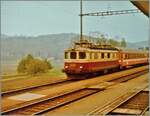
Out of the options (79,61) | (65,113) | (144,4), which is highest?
(144,4)

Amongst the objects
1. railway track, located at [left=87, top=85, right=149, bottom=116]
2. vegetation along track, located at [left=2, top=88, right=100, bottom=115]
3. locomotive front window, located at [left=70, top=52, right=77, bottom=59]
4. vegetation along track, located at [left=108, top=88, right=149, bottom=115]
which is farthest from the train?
railway track, located at [left=87, top=85, right=149, bottom=116]

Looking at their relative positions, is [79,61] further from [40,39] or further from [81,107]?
[40,39]

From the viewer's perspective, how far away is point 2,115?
562 cm

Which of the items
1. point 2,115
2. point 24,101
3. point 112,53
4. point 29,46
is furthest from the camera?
point 29,46

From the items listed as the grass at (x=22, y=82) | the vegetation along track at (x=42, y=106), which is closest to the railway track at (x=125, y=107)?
the vegetation along track at (x=42, y=106)

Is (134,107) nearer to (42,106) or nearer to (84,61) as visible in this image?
(42,106)

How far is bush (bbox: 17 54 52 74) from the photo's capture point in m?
19.2

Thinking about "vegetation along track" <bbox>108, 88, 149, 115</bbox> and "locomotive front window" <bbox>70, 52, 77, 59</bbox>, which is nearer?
"vegetation along track" <bbox>108, 88, 149, 115</bbox>

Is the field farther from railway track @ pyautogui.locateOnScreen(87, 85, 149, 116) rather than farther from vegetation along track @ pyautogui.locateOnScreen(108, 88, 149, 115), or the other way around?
vegetation along track @ pyautogui.locateOnScreen(108, 88, 149, 115)

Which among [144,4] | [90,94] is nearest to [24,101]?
[90,94]

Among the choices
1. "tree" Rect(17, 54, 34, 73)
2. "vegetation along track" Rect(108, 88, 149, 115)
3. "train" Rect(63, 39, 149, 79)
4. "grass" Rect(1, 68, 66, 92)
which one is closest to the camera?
"vegetation along track" Rect(108, 88, 149, 115)

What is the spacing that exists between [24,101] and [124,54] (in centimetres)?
1227

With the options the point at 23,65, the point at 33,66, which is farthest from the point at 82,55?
the point at 23,65

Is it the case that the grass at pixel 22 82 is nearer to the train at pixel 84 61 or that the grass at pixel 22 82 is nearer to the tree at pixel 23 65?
the train at pixel 84 61
